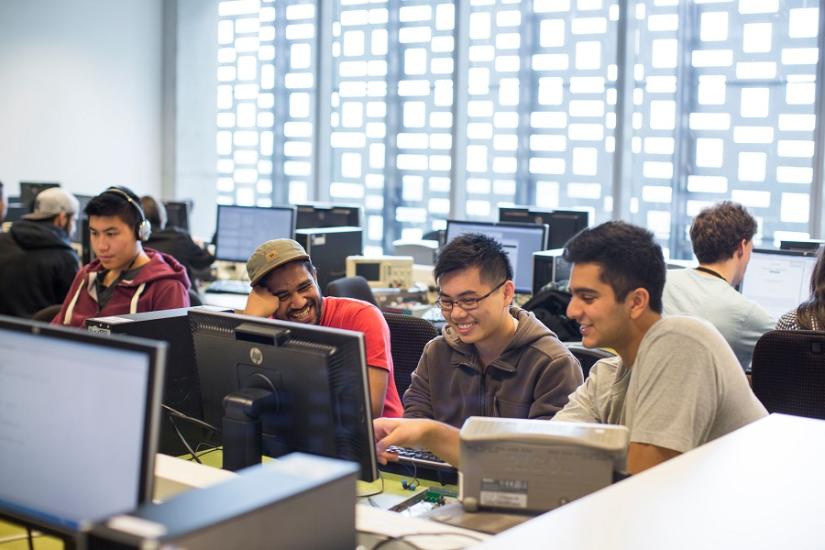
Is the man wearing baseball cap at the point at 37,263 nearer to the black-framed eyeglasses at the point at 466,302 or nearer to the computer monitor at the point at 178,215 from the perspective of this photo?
the computer monitor at the point at 178,215

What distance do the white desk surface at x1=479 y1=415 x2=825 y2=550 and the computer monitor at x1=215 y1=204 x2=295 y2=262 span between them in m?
4.71

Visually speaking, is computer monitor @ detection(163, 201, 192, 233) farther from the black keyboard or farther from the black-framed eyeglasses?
the black keyboard

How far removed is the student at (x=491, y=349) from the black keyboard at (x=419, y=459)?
0.36 metres

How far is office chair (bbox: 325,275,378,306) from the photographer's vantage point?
459cm

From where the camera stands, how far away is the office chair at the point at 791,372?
3.06 meters

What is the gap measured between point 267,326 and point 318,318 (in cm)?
87

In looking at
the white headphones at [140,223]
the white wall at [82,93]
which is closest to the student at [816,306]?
the white headphones at [140,223]

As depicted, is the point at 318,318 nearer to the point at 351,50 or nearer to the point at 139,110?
the point at 351,50

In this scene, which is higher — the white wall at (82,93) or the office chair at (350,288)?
the white wall at (82,93)

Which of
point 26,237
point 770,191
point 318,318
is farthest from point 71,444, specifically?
point 770,191

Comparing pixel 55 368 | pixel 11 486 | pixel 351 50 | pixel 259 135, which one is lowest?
pixel 11 486

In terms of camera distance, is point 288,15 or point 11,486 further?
point 288,15

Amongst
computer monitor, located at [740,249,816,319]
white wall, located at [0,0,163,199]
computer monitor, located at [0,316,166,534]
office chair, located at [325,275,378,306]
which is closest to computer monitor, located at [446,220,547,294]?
office chair, located at [325,275,378,306]

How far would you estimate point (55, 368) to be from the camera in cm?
156
